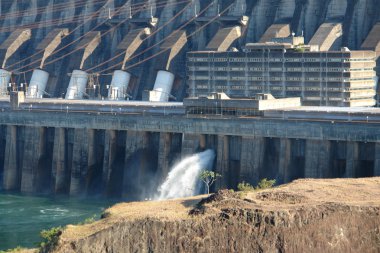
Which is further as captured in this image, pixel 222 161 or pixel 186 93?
pixel 186 93

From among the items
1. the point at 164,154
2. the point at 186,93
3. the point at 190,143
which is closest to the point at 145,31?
the point at 186,93

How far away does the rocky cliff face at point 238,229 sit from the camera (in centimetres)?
5478

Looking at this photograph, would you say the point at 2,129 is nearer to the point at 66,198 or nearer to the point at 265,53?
the point at 66,198

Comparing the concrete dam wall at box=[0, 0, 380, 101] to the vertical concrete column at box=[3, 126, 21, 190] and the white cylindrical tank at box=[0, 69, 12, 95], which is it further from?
the vertical concrete column at box=[3, 126, 21, 190]

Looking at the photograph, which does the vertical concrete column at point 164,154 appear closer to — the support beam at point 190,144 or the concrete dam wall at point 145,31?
the support beam at point 190,144

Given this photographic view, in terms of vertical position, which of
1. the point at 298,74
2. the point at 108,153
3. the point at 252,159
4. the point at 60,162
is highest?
the point at 298,74

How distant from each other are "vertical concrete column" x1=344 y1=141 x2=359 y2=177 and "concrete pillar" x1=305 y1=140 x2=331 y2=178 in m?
1.62

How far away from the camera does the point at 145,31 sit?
5438 inches

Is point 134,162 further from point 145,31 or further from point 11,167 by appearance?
point 145,31

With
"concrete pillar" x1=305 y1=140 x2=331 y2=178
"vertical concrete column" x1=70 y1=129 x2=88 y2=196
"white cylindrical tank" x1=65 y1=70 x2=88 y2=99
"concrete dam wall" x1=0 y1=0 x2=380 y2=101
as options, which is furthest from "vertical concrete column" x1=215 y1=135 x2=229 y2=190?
"white cylindrical tank" x1=65 y1=70 x2=88 y2=99

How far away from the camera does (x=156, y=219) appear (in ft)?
181

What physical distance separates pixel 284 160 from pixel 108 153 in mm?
18943

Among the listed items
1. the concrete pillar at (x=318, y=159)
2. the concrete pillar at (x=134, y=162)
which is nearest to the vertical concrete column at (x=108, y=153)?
the concrete pillar at (x=134, y=162)

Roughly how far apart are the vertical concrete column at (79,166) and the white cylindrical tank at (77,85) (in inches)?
1446
